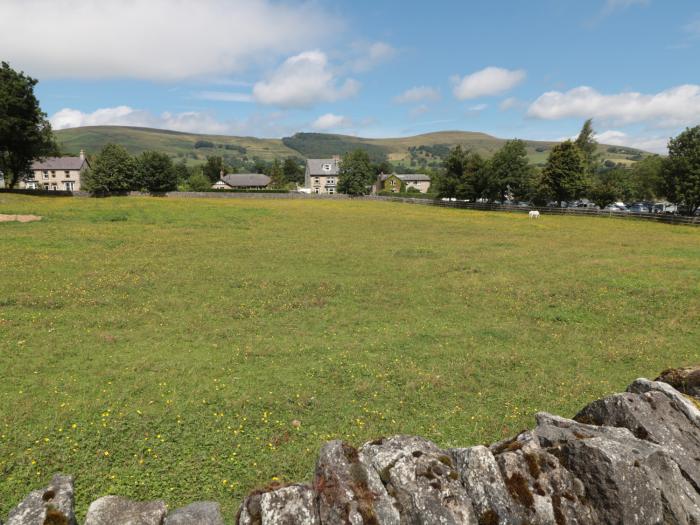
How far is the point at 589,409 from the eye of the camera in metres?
6.26

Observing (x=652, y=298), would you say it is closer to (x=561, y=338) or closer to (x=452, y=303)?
(x=561, y=338)

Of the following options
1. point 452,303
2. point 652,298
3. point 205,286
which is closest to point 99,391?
point 205,286

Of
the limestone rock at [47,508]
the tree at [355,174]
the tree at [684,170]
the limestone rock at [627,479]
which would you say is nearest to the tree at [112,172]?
the tree at [355,174]

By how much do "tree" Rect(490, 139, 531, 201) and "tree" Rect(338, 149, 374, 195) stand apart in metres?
51.1

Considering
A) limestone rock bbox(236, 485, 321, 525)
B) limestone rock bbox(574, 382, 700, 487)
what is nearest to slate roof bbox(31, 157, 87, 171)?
limestone rock bbox(236, 485, 321, 525)

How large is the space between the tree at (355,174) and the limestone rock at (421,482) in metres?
133

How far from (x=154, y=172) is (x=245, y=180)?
80.5 m

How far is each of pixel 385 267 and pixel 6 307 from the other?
63.8 ft

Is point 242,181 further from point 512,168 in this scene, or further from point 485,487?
point 485,487

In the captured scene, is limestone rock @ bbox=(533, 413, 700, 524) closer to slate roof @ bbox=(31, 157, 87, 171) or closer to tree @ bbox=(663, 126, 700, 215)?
tree @ bbox=(663, 126, 700, 215)

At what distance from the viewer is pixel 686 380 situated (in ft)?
22.2

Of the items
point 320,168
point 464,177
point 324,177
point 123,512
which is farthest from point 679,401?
point 320,168

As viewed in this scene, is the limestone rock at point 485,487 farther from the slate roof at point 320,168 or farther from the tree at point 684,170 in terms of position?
the slate roof at point 320,168

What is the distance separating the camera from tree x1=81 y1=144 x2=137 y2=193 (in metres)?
96.1
